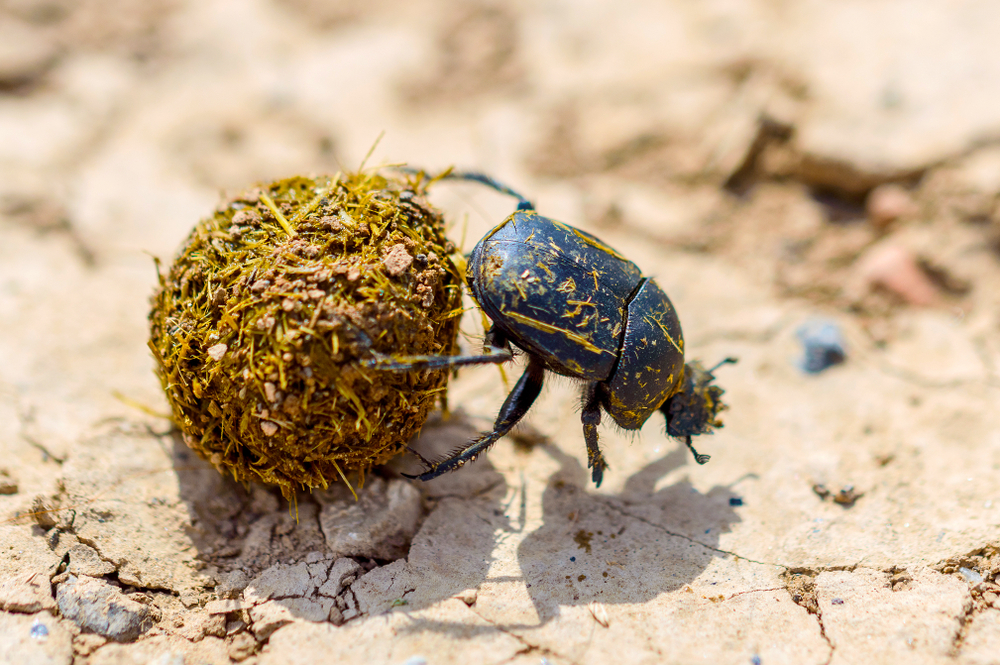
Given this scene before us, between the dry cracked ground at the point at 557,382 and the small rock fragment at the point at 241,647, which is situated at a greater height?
the dry cracked ground at the point at 557,382

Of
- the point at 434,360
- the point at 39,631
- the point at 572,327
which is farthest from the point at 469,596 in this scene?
the point at 39,631

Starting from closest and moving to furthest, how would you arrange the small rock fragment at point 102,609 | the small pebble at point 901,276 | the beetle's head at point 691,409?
the small rock fragment at point 102,609 < the beetle's head at point 691,409 < the small pebble at point 901,276

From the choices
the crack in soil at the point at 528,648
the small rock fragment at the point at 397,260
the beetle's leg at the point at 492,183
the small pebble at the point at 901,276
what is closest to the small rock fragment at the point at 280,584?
the crack in soil at the point at 528,648

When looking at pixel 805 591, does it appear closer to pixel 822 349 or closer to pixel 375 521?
pixel 822 349

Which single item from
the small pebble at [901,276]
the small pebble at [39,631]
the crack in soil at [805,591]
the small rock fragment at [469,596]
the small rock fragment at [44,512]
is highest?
the small pebble at [901,276]

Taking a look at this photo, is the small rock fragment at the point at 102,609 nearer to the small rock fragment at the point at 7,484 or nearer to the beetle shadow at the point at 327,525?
the beetle shadow at the point at 327,525

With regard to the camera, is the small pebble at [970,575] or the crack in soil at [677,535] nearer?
the small pebble at [970,575]

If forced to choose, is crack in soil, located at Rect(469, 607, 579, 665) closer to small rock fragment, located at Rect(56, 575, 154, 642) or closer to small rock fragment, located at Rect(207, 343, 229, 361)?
small rock fragment, located at Rect(56, 575, 154, 642)
